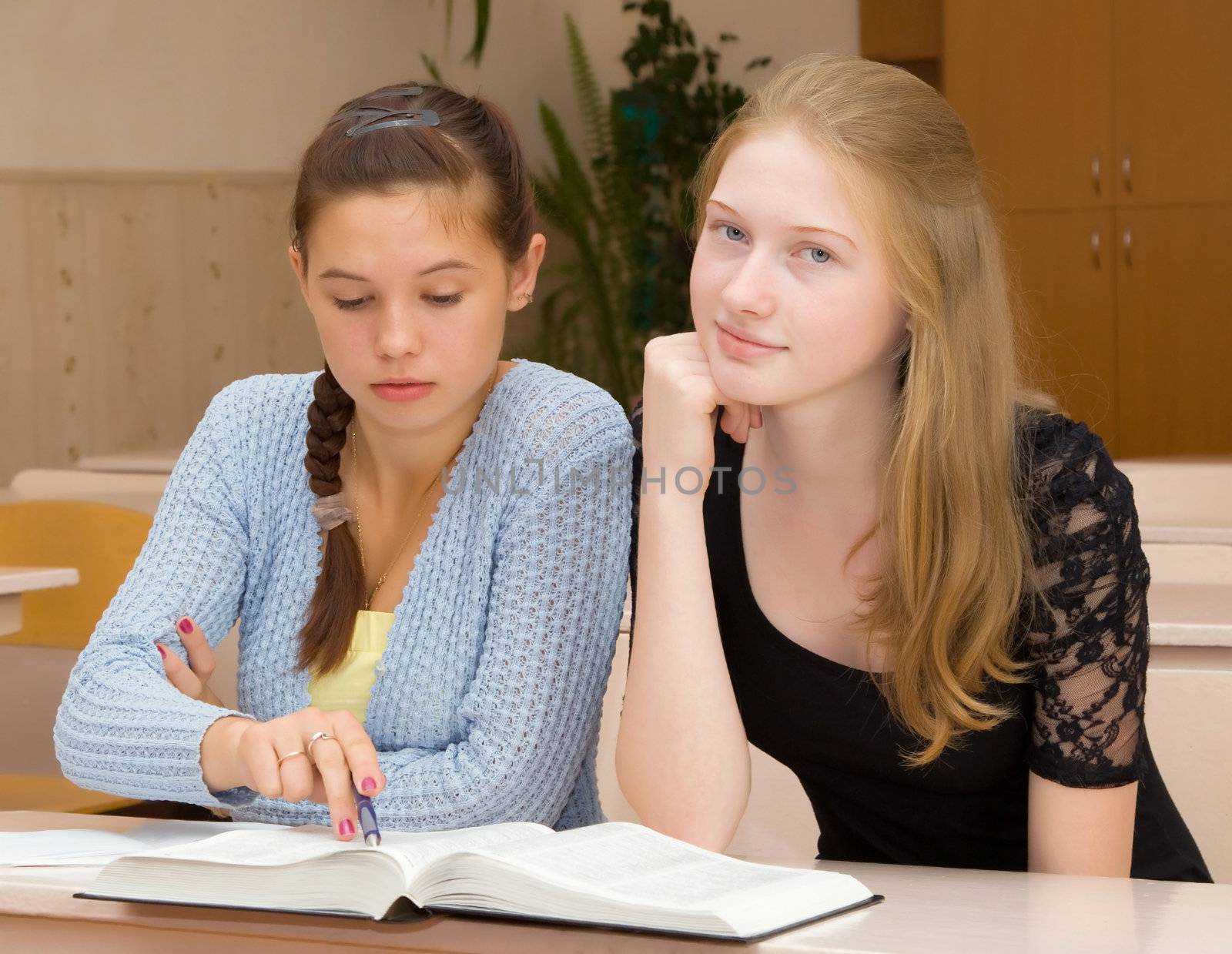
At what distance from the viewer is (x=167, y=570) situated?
1277mm

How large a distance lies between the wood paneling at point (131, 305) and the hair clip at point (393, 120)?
9.23 feet

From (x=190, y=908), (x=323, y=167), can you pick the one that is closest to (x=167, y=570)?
(x=323, y=167)

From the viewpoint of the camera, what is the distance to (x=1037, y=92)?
4.90 metres

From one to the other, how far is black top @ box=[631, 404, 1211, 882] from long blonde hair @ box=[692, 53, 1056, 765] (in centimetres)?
2

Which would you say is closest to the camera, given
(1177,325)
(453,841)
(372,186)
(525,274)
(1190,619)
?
(453,841)

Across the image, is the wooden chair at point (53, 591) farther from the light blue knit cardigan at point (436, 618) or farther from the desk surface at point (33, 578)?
the light blue knit cardigan at point (436, 618)

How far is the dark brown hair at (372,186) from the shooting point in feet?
4.11

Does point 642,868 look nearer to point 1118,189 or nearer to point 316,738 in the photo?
point 316,738

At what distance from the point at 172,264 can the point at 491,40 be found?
1.87 metres

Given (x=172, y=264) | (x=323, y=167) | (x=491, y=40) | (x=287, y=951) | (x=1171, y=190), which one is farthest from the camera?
(x=491, y=40)

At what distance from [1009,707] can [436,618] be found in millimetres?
484

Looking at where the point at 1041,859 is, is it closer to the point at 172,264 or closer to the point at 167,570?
the point at 167,570

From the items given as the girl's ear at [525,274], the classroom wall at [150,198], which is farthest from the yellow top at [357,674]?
the classroom wall at [150,198]

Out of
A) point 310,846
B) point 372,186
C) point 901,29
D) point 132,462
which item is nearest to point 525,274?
point 372,186
